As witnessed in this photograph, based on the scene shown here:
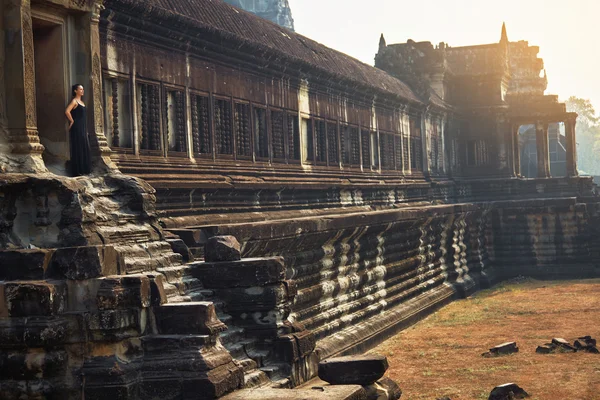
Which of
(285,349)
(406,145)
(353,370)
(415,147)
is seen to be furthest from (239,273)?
(415,147)

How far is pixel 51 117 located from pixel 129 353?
281cm

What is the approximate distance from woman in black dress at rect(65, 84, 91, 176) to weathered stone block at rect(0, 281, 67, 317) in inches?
83.2

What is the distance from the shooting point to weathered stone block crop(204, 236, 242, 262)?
9.74m

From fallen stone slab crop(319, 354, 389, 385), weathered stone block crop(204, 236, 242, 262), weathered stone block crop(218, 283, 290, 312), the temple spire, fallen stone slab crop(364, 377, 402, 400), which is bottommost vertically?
fallen stone slab crop(364, 377, 402, 400)

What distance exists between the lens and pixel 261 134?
52.3 ft

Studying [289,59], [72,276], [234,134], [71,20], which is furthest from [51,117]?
[289,59]

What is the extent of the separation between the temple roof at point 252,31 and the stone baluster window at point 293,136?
1.01 m

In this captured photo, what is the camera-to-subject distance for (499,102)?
33.3 metres

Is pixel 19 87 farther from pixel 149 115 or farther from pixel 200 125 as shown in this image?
pixel 200 125

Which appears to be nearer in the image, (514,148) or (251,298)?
(251,298)

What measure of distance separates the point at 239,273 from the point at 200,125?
4.36 m

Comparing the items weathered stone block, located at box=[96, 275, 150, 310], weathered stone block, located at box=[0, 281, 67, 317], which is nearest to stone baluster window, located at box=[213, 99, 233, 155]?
weathered stone block, located at box=[96, 275, 150, 310]

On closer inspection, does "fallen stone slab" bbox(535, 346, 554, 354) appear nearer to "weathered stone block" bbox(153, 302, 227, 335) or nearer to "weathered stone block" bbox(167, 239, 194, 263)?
"weathered stone block" bbox(167, 239, 194, 263)

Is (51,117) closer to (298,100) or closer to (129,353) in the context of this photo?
(129,353)
